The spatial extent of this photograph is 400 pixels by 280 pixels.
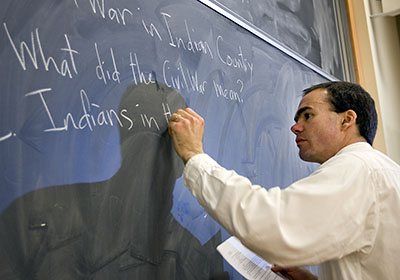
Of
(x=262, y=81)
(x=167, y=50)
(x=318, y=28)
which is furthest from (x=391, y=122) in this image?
(x=167, y=50)

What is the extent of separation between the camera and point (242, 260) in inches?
46.8

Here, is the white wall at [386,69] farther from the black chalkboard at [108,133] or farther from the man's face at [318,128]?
the black chalkboard at [108,133]

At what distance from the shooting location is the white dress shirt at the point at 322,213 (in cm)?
95

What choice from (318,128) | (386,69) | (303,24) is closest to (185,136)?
(318,128)

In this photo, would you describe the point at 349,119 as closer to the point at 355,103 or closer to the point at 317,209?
the point at 355,103

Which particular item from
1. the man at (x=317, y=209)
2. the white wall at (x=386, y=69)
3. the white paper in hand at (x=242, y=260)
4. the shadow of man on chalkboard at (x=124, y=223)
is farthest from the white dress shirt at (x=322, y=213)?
the white wall at (x=386, y=69)

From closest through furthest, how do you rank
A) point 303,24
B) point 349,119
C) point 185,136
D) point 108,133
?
point 108,133 < point 185,136 < point 349,119 < point 303,24

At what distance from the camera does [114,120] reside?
→ 3.07 feet

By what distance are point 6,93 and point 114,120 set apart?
0.81 feet

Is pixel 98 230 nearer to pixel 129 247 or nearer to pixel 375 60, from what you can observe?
pixel 129 247

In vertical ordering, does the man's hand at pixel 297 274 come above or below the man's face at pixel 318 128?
below

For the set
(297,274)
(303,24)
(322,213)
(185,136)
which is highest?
(303,24)

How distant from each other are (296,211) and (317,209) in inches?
1.8

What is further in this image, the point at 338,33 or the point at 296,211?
the point at 338,33
